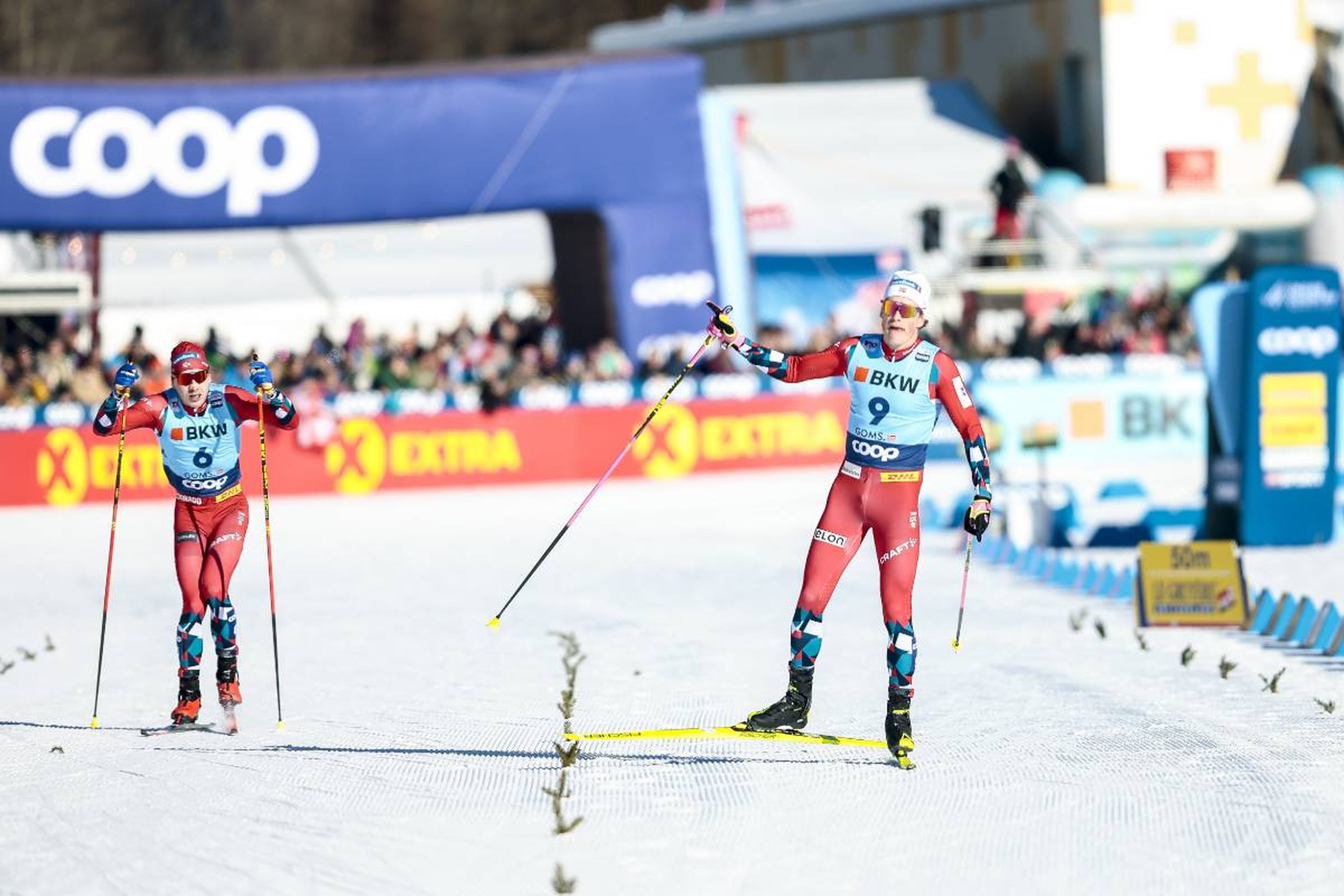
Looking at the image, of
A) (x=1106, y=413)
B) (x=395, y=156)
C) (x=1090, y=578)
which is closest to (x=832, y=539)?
(x=1090, y=578)

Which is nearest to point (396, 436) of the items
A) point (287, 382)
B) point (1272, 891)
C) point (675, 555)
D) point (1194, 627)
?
point (287, 382)

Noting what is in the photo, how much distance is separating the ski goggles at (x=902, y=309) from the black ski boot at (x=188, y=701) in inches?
151

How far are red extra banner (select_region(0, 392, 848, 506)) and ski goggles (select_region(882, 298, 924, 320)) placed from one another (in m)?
15.2

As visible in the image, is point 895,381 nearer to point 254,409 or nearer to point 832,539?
point 832,539

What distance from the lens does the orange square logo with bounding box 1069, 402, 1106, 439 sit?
2570 cm

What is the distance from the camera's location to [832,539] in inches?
344

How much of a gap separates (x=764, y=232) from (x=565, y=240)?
678cm

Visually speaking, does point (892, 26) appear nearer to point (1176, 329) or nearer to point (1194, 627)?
point (1176, 329)

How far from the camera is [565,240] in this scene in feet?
91.8

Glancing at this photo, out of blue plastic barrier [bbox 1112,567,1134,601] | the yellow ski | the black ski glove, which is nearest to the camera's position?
the black ski glove

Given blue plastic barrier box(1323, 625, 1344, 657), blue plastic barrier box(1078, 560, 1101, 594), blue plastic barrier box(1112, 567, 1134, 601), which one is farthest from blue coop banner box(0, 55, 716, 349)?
blue plastic barrier box(1323, 625, 1344, 657)

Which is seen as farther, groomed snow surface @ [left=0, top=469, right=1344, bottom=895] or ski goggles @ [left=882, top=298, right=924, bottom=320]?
ski goggles @ [left=882, top=298, right=924, bottom=320]

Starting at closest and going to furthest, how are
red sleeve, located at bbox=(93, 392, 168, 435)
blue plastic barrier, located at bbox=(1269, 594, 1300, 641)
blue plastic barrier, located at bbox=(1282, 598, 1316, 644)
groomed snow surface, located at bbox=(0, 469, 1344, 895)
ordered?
1. groomed snow surface, located at bbox=(0, 469, 1344, 895)
2. red sleeve, located at bbox=(93, 392, 168, 435)
3. blue plastic barrier, located at bbox=(1282, 598, 1316, 644)
4. blue plastic barrier, located at bbox=(1269, 594, 1300, 641)

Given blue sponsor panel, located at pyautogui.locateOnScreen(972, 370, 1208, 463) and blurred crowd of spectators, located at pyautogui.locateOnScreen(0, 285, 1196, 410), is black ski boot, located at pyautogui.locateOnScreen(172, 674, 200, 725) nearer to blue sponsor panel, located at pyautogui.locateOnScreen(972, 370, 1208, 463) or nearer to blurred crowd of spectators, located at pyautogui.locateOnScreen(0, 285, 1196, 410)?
blurred crowd of spectators, located at pyautogui.locateOnScreen(0, 285, 1196, 410)
